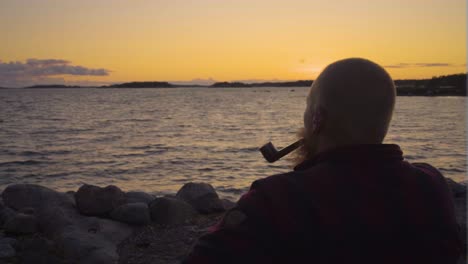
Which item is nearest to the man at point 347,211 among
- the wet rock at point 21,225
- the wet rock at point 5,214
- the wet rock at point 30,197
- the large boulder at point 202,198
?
the wet rock at point 21,225

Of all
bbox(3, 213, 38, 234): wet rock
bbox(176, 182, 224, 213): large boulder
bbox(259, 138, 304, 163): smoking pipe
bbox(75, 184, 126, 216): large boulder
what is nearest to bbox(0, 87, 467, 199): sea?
bbox(176, 182, 224, 213): large boulder

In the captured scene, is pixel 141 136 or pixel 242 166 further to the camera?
pixel 141 136

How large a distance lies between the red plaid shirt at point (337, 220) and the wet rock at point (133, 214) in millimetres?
6453

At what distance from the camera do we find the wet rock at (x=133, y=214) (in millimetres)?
7719

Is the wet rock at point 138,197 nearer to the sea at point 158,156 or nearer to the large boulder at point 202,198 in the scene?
the large boulder at point 202,198

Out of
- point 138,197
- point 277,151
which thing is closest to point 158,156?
point 138,197

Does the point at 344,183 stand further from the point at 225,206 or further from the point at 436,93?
the point at 436,93

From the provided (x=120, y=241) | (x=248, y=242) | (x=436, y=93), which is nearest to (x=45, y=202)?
(x=120, y=241)

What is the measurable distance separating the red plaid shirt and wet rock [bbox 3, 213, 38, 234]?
6.39 metres

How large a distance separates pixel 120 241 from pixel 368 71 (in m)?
6.13

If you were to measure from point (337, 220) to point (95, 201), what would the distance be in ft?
23.7

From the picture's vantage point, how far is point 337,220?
1412mm

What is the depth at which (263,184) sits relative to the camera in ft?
4.82

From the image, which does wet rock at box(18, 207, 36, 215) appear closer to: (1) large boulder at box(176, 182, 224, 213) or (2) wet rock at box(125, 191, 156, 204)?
(2) wet rock at box(125, 191, 156, 204)
